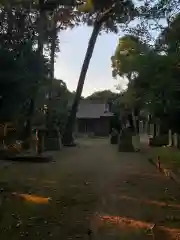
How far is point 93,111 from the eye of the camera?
68.2 metres

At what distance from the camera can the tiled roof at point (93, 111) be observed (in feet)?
219

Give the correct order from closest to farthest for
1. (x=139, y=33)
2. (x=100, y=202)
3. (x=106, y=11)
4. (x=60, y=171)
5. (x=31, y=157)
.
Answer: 1. (x=100, y=202)
2. (x=60, y=171)
3. (x=139, y=33)
4. (x=31, y=157)
5. (x=106, y=11)

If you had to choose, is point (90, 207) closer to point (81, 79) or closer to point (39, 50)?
point (39, 50)

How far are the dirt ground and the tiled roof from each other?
51986 millimetres

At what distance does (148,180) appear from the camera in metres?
13.6

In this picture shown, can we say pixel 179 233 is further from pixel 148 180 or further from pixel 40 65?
pixel 40 65

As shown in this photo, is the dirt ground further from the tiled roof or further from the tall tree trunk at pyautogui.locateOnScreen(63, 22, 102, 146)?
the tiled roof

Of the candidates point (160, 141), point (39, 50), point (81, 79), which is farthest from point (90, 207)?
point (81, 79)

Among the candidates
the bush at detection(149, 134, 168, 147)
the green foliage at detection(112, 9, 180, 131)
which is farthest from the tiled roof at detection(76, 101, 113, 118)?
the green foliage at detection(112, 9, 180, 131)

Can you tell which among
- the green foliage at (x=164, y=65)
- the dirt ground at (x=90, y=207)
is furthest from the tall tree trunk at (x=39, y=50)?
the dirt ground at (x=90, y=207)

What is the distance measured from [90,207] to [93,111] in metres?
59.4

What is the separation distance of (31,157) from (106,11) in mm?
17716

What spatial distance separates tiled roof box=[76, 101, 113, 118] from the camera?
2631 inches

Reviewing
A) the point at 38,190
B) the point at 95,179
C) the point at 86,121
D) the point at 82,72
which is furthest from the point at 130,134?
the point at 86,121
